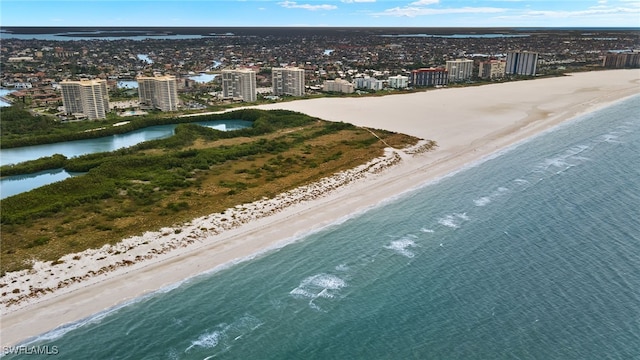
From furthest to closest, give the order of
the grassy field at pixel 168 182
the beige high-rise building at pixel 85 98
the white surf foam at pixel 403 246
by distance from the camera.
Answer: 1. the beige high-rise building at pixel 85 98
2. the grassy field at pixel 168 182
3. the white surf foam at pixel 403 246

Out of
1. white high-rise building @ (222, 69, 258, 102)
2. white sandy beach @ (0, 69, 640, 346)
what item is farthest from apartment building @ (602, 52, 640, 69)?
white high-rise building @ (222, 69, 258, 102)

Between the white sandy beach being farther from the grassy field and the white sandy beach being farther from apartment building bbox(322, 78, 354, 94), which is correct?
apartment building bbox(322, 78, 354, 94)

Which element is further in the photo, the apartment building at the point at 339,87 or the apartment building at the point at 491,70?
the apartment building at the point at 491,70

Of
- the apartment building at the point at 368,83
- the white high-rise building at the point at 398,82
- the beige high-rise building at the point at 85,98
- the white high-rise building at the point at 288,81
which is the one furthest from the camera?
the white high-rise building at the point at 398,82

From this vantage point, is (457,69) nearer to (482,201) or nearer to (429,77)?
(429,77)

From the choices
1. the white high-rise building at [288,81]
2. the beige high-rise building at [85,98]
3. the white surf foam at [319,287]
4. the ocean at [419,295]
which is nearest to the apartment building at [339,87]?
the white high-rise building at [288,81]

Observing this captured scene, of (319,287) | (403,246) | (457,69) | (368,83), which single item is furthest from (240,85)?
(319,287)

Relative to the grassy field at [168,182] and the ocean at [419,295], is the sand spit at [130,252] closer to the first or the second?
the grassy field at [168,182]
